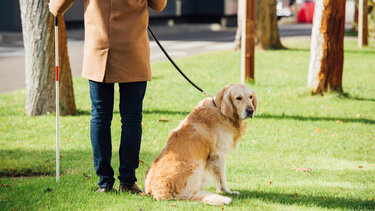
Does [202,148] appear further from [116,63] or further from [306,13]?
[306,13]

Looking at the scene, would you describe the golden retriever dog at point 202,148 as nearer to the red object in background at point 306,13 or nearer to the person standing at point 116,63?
the person standing at point 116,63

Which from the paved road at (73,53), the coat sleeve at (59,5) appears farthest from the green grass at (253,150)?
the paved road at (73,53)

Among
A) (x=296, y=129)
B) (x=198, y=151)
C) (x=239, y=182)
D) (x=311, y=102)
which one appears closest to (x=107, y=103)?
(x=198, y=151)

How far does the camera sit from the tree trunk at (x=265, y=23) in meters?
17.7

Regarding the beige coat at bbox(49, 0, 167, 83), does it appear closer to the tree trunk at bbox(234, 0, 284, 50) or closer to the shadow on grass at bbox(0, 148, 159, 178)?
the shadow on grass at bbox(0, 148, 159, 178)

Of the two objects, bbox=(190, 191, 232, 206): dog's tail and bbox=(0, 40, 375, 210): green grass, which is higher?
bbox=(190, 191, 232, 206): dog's tail

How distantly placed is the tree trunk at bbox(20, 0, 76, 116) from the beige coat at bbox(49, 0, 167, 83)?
377cm

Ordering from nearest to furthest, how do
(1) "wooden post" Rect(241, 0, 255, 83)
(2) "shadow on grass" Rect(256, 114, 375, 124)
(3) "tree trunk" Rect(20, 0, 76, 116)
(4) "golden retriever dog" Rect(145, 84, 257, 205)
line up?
(4) "golden retriever dog" Rect(145, 84, 257, 205) < (3) "tree trunk" Rect(20, 0, 76, 116) < (2) "shadow on grass" Rect(256, 114, 375, 124) < (1) "wooden post" Rect(241, 0, 255, 83)

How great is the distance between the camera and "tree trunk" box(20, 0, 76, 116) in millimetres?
7691

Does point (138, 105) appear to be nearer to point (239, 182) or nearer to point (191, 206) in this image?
point (191, 206)

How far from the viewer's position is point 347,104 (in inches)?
358

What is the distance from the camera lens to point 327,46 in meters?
9.33

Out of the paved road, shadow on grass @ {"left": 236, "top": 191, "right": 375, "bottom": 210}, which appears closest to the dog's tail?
shadow on grass @ {"left": 236, "top": 191, "right": 375, "bottom": 210}

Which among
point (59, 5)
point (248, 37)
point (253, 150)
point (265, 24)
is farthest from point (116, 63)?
point (265, 24)
